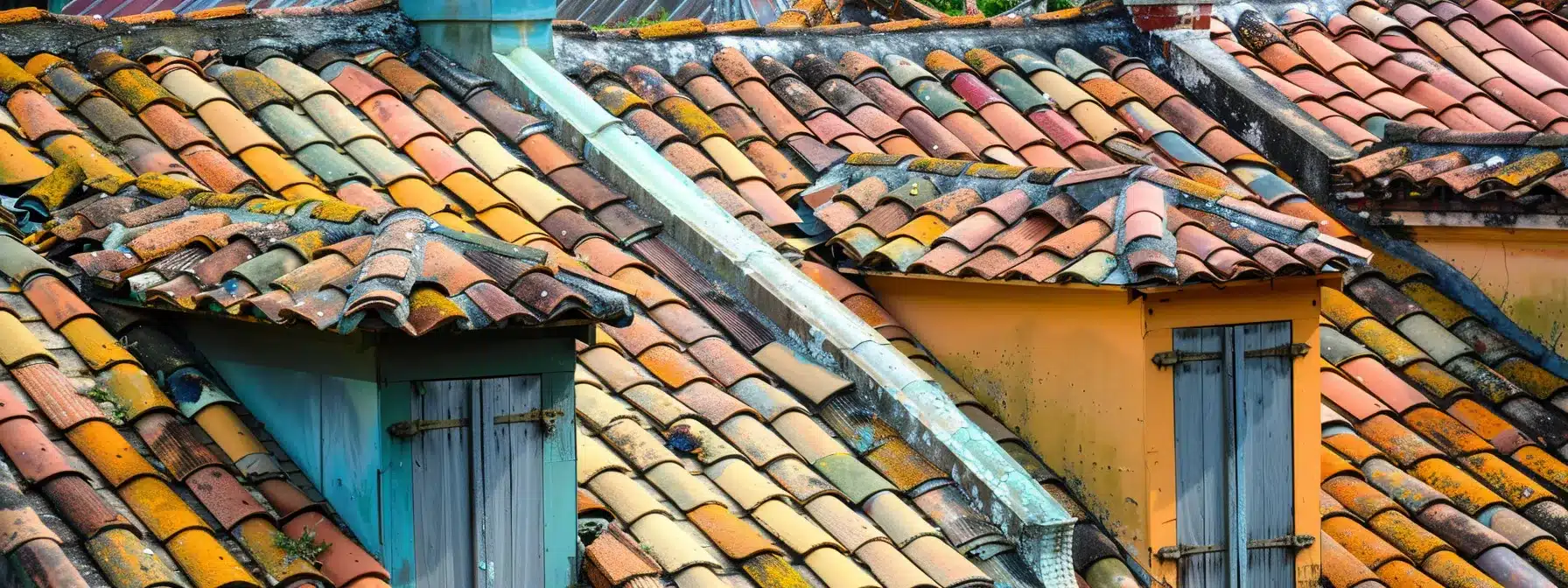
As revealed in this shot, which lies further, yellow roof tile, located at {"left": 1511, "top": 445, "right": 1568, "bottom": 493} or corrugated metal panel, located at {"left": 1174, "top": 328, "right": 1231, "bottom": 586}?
yellow roof tile, located at {"left": 1511, "top": 445, "right": 1568, "bottom": 493}

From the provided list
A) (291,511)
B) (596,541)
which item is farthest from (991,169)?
(291,511)

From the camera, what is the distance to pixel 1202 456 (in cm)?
744

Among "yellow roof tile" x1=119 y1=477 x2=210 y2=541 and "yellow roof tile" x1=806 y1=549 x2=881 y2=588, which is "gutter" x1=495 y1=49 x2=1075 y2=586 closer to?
"yellow roof tile" x1=806 y1=549 x2=881 y2=588

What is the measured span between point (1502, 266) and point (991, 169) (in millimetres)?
2928

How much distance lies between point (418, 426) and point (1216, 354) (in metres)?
3.16

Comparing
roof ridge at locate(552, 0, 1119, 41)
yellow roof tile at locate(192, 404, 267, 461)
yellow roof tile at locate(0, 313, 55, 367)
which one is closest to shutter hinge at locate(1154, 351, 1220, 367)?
yellow roof tile at locate(192, 404, 267, 461)

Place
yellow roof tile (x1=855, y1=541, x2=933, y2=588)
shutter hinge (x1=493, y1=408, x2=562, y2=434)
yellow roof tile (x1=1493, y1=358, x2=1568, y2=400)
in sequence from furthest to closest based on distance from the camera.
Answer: yellow roof tile (x1=1493, y1=358, x2=1568, y2=400) < yellow roof tile (x1=855, y1=541, x2=933, y2=588) < shutter hinge (x1=493, y1=408, x2=562, y2=434)

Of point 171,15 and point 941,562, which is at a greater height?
point 171,15

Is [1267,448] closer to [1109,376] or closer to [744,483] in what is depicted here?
[1109,376]

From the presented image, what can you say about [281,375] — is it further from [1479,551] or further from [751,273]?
[1479,551]

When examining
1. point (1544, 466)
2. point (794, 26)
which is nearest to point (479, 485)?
point (794, 26)

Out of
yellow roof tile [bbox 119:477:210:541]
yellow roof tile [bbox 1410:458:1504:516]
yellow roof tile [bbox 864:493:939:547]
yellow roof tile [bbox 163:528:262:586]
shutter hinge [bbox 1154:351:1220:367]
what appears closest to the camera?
yellow roof tile [bbox 163:528:262:586]

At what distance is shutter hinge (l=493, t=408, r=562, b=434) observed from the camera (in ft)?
19.7

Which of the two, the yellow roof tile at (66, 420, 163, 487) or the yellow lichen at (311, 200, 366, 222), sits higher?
the yellow lichen at (311, 200, 366, 222)
